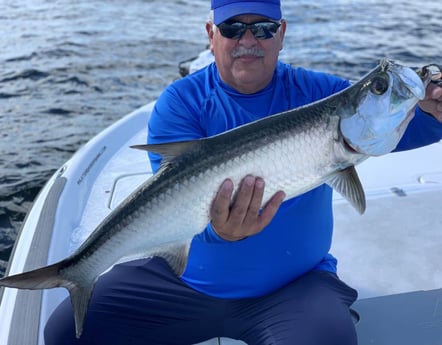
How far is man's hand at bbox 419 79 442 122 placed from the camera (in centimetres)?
261

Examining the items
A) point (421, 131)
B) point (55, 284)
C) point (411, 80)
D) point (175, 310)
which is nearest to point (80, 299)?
point (55, 284)

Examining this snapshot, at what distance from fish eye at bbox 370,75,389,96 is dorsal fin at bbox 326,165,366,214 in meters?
0.36

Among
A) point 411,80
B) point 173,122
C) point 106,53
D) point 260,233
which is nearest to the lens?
point 411,80

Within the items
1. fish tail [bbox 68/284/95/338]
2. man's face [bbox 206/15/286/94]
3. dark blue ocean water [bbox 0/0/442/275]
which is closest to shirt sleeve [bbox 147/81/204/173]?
man's face [bbox 206/15/286/94]

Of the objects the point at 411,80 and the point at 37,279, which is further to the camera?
the point at 37,279

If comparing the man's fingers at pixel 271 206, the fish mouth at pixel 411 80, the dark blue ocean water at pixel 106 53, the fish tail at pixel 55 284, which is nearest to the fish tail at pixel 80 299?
the fish tail at pixel 55 284

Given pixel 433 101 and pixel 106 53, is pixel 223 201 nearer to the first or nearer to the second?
pixel 433 101

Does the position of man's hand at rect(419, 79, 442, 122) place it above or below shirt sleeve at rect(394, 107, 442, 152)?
above

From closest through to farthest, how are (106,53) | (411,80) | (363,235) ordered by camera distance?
(411,80)
(363,235)
(106,53)

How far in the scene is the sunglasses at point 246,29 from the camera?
3.00 meters

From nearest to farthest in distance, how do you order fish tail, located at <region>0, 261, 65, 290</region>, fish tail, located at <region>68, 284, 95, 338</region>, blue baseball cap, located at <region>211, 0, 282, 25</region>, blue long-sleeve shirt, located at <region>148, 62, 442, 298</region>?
1. fish tail, located at <region>0, 261, 65, 290</region>
2. fish tail, located at <region>68, 284, 95, 338</region>
3. blue long-sleeve shirt, located at <region>148, 62, 442, 298</region>
4. blue baseball cap, located at <region>211, 0, 282, 25</region>

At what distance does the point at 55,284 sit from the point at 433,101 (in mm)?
1981

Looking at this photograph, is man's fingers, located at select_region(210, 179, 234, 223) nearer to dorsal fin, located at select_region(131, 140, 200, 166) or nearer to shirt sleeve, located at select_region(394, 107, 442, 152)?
dorsal fin, located at select_region(131, 140, 200, 166)

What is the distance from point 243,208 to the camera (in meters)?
2.46
